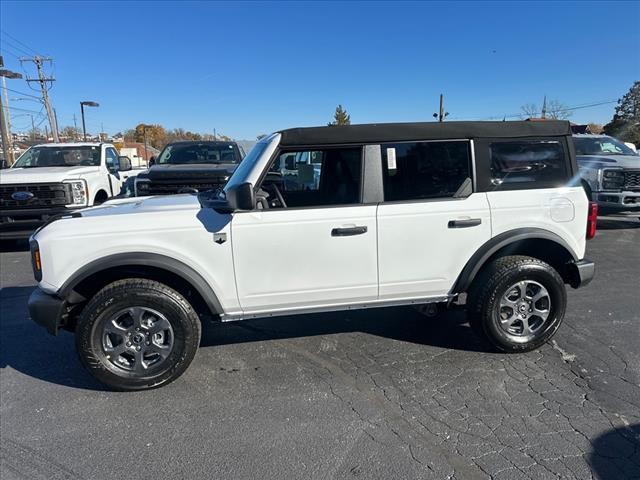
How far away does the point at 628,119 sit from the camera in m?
52.4

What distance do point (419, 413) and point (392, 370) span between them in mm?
579

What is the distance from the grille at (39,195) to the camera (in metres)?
7.82

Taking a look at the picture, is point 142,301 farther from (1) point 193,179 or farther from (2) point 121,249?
(1) point 193,179

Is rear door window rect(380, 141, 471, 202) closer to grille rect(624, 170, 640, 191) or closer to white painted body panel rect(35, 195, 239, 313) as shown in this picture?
white painted body panel rect(35, 195, 239, 313)

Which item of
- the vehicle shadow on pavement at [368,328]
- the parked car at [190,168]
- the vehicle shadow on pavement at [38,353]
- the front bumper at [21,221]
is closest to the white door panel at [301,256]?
the vehicle shadow on pavement at [368,328]

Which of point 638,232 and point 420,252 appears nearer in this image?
point 420,252

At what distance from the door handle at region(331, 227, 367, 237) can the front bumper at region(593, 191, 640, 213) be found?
7927 millimetres

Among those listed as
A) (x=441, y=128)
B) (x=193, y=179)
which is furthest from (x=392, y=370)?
(x=193, y=179)

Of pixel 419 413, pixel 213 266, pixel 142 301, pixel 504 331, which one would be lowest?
pixel 419 413

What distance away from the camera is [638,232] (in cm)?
910

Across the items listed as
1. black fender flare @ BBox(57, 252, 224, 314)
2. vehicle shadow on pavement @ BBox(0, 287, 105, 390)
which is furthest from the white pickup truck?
black fender flare @ BBox(57, 252, 224, 314)

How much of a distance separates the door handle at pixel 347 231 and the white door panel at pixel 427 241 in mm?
145

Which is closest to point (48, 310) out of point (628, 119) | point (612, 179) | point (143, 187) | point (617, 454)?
point (617, 454)

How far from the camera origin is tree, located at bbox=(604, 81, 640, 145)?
48656 millimetres
